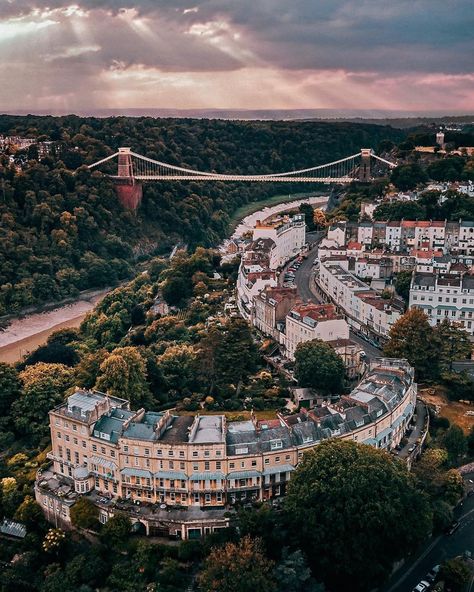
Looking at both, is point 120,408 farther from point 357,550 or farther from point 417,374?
point 417,374

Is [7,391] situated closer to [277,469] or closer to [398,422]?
[277,469]

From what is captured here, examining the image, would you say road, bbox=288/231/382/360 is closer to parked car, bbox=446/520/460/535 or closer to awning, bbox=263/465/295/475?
parked car, bbox=446/520/460/535

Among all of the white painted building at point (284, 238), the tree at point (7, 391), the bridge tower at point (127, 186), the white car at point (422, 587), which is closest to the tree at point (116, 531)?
the white car at point (422, 587)

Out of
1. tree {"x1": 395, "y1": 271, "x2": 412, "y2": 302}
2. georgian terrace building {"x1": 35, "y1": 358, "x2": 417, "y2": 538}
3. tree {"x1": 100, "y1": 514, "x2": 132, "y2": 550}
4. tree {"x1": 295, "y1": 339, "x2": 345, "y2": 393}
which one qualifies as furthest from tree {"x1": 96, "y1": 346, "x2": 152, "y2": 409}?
tree {"x1": 395, "y1": 271, "x2": 412, "y2": 302}

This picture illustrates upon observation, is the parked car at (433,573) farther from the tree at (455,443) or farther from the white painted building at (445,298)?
the white painted building at (445,298)

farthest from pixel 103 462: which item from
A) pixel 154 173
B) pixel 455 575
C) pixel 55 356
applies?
pixel 154 173

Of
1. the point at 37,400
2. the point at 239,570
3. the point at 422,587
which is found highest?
the point at 239,570
